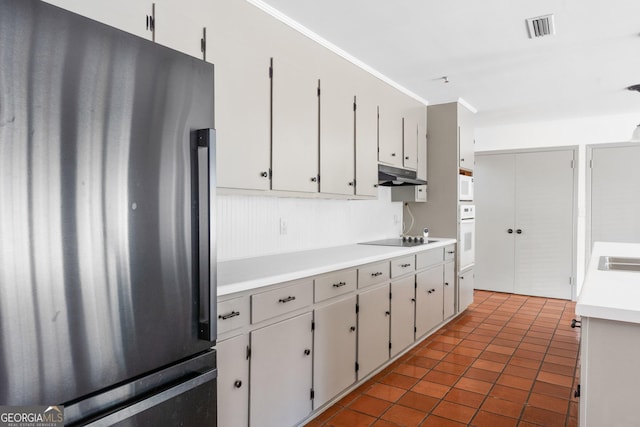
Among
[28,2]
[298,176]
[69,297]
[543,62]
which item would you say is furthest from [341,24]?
[69,297]

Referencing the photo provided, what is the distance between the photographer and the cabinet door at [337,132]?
2869mm

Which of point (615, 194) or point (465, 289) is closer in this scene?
point (465, 289)

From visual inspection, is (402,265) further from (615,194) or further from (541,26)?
(615,194)

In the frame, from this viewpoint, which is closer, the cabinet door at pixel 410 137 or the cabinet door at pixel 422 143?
the cabinet door at pixel 410 137

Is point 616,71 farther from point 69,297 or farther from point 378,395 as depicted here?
point 69,297

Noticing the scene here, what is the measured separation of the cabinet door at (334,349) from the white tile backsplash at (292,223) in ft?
2.24

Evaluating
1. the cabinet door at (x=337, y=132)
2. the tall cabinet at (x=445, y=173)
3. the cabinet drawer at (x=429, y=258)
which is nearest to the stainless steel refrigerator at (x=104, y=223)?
the cabinet door at (x=337, y=132)

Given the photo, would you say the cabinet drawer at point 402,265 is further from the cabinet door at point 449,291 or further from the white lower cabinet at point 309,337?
the cabinet door at point 449,291

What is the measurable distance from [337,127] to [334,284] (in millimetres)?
1201

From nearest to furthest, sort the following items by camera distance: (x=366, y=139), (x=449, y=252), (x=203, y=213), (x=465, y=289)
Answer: (x=203, y=213) → (x=366, y=139) → (x=449, y=252) → (x=465, y=289)

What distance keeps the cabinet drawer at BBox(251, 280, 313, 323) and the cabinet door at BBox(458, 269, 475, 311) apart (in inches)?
112

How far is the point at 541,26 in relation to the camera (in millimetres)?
2729

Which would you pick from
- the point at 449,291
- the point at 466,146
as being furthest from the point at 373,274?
the point at 466,146

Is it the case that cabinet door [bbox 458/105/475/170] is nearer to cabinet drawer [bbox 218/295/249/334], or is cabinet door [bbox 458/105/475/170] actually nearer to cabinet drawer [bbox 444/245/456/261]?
cabinet drawer [bbox 444/245/456/261]
